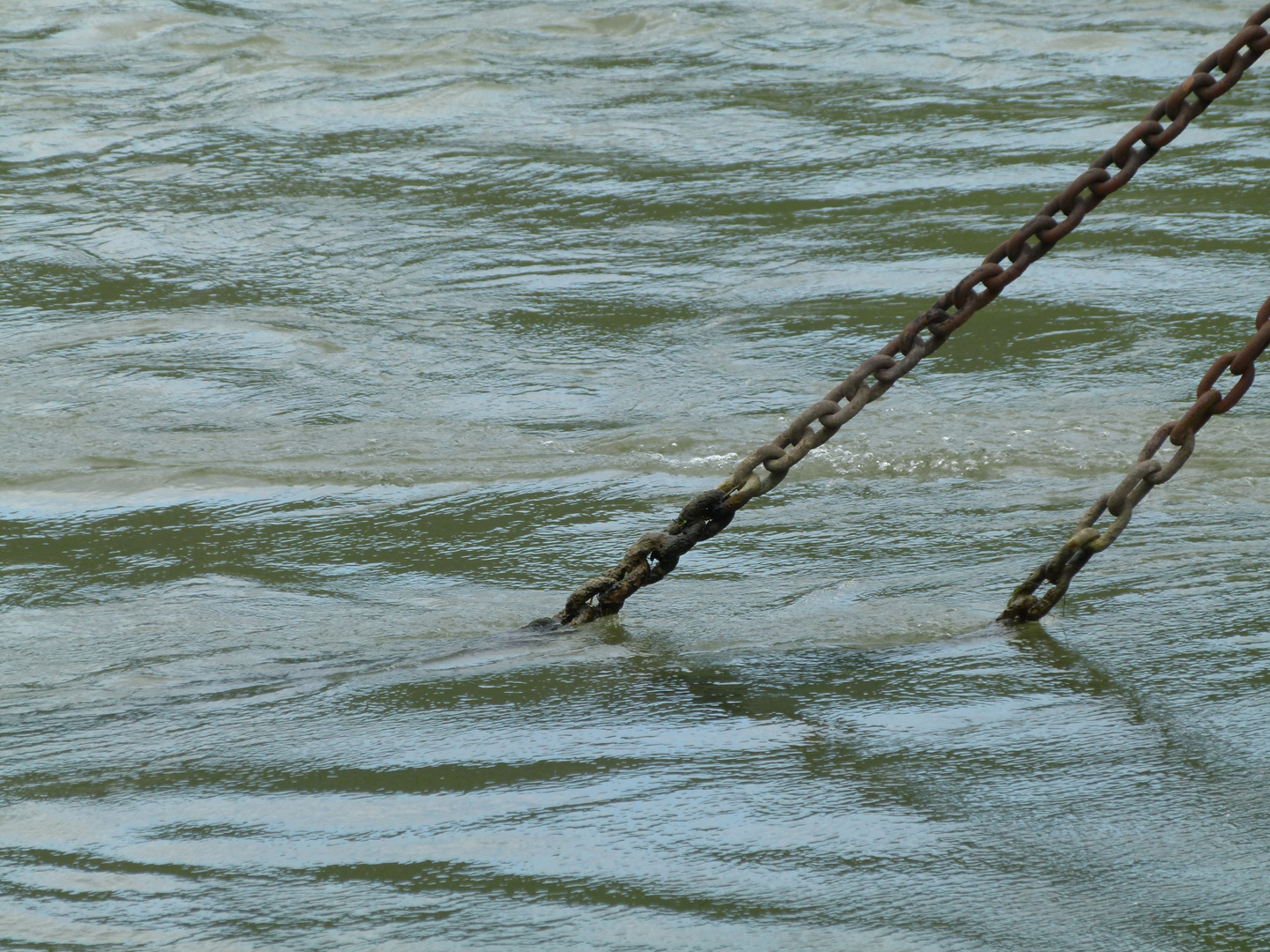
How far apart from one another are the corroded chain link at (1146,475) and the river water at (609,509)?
13cm

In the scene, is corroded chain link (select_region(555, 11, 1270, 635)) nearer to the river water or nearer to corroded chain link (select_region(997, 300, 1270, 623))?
the river water

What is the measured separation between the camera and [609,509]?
3.65m

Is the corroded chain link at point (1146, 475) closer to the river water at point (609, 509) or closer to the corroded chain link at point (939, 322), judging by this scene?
the river water at point (609, 509)

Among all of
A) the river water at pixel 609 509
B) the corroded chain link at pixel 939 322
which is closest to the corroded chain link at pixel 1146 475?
the river water at pixel 609 509

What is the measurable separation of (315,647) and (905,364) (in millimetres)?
1225

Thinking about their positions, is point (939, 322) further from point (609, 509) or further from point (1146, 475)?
point (609, 509)

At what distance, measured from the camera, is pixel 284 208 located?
19.6ft

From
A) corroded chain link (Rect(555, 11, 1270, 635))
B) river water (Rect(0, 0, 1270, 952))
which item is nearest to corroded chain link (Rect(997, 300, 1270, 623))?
river water (Rect(0, 0, 1270, 952))

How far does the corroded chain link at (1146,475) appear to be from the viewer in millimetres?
2377

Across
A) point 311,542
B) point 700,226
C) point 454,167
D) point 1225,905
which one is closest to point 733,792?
point 1225,905

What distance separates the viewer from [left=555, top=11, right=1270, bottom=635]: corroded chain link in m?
2.48

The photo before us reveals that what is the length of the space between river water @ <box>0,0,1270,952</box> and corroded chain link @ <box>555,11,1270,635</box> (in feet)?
0.71

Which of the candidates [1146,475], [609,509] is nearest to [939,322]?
[1146,475]

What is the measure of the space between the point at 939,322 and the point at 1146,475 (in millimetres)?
427
